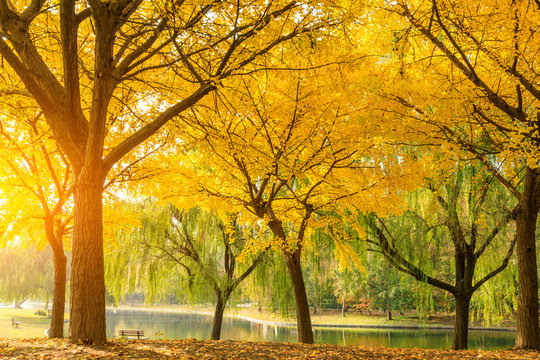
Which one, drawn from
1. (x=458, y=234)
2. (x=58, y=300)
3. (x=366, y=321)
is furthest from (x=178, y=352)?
(x=366, y=321)

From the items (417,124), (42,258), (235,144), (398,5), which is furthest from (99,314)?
(42,258)

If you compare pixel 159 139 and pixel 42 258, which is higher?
pixel 159 139

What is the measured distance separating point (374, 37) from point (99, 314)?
5579 millimetres

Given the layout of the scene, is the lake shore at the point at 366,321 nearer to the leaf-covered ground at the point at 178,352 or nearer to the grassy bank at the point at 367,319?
the grassy bank at the point at 367,319

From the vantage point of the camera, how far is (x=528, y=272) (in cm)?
623

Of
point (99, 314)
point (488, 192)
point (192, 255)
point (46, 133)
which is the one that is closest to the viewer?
point (99, 314)

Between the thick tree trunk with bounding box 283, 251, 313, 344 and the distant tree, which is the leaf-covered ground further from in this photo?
the distant tree

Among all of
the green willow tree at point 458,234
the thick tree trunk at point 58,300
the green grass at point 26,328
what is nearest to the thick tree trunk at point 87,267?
the thick tree trunk at point 58,300

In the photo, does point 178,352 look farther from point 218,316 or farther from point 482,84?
point 218,316

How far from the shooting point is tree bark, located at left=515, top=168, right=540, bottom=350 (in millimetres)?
6133

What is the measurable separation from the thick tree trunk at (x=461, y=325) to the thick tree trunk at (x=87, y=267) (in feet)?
24.9

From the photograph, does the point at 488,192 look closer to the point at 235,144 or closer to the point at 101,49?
the point at 235,144

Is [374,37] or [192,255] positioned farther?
[192,255]

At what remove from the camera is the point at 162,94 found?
5.93m
